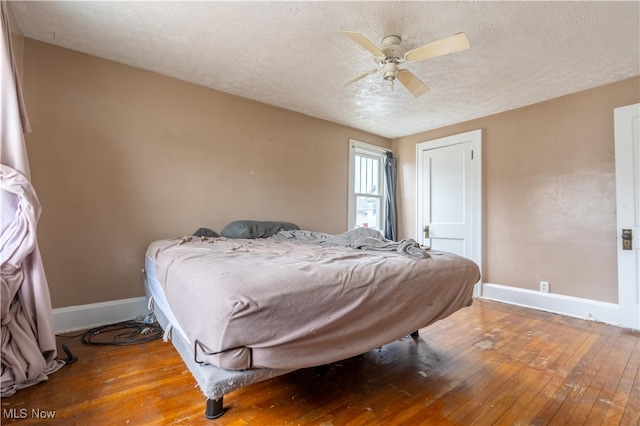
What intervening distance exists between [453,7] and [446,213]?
9.65 ft

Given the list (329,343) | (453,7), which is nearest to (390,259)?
(329,343)

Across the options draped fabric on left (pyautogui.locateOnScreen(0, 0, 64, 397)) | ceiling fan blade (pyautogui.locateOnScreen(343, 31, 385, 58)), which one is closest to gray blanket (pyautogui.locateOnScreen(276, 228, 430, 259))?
ceiling fan blade (pyautogui.locateOnScreen(343, 31, 385, 58))

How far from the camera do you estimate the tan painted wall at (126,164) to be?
8.00 feet

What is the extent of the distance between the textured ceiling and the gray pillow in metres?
1.49

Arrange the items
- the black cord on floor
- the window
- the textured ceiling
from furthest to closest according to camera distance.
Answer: the window, the black cord on floor, the textured ceiling

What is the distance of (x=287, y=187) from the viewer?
3.83 meters

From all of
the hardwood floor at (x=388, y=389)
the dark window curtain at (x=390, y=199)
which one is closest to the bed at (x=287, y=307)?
the hardwood floor at (x=388, y=389)

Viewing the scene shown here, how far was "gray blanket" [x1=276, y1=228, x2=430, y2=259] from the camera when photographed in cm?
199

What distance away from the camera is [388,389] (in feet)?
5.56

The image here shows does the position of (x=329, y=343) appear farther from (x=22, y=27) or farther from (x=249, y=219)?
(x=22, y=27)

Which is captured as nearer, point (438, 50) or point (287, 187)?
point (438, 50)

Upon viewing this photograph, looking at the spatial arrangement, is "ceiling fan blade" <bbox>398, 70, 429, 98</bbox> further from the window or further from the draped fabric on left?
the draped fabric on left

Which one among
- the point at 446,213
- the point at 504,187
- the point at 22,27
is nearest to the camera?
the point at 22,27
